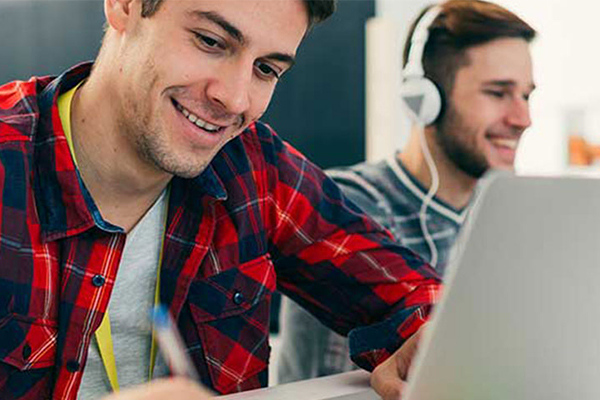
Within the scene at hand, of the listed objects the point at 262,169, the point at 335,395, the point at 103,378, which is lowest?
the point at 103,378

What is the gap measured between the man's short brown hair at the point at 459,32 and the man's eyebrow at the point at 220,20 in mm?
682

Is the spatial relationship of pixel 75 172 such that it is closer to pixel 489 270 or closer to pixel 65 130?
pixel 65 130

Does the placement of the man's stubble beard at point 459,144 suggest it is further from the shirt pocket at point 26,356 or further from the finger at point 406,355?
the shirt pocket at point 26,356

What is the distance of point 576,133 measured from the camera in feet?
8.23

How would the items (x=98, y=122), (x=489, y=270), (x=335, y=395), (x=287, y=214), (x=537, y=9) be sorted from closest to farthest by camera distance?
(x=489, y=270), (x=335, y=395), (x=98, y=122), (x=287, y=214), (x=537, y=9)

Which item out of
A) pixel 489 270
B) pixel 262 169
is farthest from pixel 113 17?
pixel 489 270

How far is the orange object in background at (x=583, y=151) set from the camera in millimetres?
2479

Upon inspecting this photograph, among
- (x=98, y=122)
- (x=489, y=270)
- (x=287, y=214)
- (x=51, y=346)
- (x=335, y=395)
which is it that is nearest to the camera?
(x=489, y=270)

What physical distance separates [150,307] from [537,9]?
6.22ft

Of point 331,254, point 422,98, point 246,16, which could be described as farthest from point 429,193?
point 246,16

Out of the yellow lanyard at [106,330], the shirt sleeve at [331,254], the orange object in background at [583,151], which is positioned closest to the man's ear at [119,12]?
the yellow lanyard at [106,330]

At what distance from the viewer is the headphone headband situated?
1.46 m

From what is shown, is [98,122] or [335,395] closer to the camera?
[335,395]

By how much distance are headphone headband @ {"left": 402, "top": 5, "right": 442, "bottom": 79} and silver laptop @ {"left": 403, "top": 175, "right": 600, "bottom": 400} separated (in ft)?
3.35
